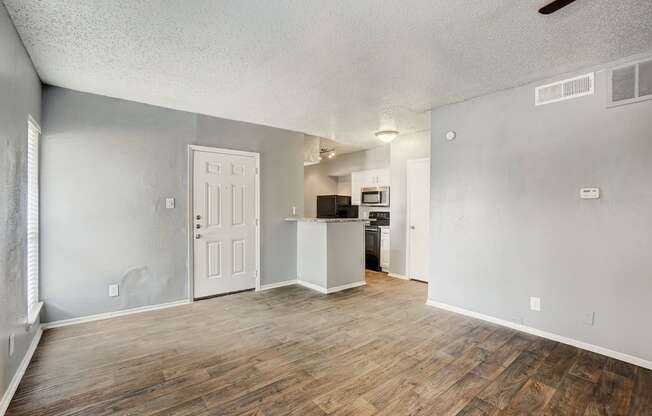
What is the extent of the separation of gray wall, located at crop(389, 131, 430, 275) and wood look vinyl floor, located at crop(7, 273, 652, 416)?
6.28 feet

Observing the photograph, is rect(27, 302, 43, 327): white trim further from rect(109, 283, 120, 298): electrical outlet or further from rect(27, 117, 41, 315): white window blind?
rect(109, 283, 120, 298): electrical outlet

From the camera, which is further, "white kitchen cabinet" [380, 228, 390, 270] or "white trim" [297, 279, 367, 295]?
"white kitchen cabinet" [380, 228, 390, 270]

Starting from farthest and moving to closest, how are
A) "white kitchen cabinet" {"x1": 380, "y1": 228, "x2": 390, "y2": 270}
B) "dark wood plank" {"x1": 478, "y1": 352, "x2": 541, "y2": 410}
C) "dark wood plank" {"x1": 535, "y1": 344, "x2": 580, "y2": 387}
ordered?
"white kitchen cabinet" {"x1": 380, "y1": 228, "x2": 390, "y2": 270}, "dark wood plank" {"x1": 535, "y1": 344, "x2": 580, "y2": 387}, "dark wood plank" {"x1": 478, "y1": 352, "x2": 541, "y2": 410}

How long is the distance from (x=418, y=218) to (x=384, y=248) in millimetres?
1079

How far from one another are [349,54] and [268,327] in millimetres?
2701

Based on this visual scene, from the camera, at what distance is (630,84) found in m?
2.47

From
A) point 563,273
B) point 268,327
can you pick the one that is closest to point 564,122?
point 563,273

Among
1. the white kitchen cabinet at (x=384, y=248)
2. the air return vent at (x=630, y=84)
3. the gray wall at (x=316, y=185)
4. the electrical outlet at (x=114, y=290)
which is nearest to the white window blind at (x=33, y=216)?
the electrical outlet at (x=114, y=290)

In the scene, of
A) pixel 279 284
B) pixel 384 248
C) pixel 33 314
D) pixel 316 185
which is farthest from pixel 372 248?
pixel 33 314

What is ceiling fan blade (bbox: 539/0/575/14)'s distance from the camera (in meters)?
1.74

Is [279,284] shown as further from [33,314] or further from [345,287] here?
[33,314]

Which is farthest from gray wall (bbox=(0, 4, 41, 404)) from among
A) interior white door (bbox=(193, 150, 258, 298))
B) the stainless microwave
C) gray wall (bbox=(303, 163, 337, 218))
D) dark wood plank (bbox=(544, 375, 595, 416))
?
gray wall (bbox=(303, 163, 337, 218))

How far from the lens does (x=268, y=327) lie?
3.16 m

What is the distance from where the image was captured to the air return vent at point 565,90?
2.67 metres
